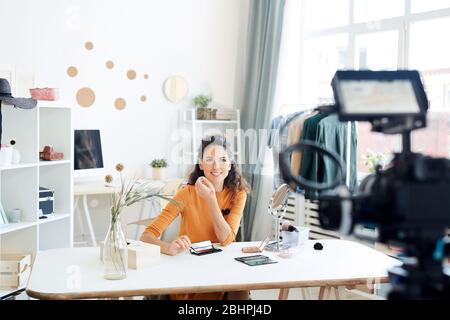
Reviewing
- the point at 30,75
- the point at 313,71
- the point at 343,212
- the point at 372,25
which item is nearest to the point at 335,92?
the point at 343,212

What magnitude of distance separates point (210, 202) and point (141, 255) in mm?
419

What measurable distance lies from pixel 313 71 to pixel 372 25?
58cm

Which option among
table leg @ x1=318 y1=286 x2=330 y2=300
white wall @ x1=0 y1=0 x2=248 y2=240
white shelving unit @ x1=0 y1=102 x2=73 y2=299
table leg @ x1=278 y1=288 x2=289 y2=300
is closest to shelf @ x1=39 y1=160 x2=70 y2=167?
white shelving unit @ x1=0 y1=102 x2=73 y2=299

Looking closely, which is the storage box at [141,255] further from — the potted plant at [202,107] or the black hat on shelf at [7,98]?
the potted plant at [202,107]

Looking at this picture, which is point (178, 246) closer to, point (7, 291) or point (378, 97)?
point (7, 291)

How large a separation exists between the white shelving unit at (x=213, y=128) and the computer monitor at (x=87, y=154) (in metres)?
0.77

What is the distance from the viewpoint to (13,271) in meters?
2.30

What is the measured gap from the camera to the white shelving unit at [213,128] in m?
3.80

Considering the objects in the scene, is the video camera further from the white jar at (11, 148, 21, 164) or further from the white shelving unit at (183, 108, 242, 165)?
the white shelving unit at (183, 108, 242, 165)

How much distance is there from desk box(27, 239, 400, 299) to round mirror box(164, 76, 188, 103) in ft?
7.18

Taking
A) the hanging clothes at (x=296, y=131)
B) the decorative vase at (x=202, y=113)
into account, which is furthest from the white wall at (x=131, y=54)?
the hanging clothes at (x=296, y=131)

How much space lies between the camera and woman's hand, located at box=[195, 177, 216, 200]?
1867 millimetres

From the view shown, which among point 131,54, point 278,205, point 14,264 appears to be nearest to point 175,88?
point 131,54
